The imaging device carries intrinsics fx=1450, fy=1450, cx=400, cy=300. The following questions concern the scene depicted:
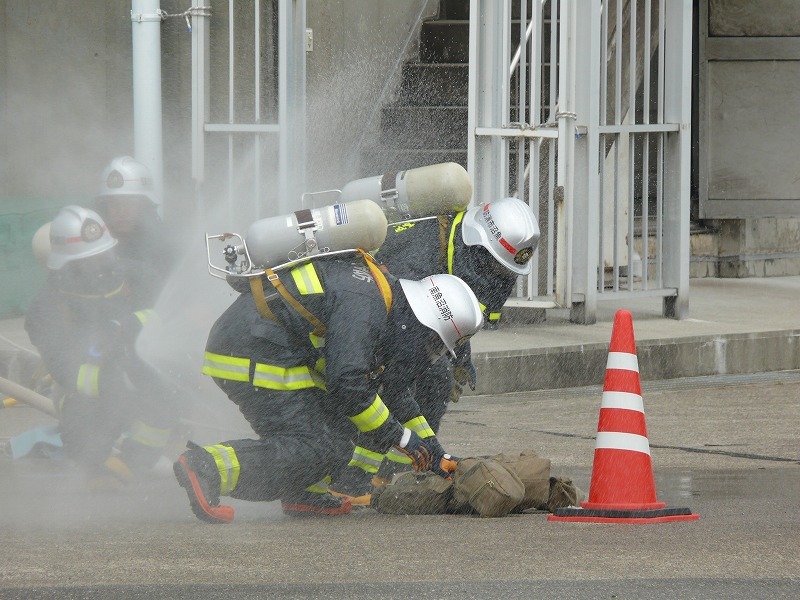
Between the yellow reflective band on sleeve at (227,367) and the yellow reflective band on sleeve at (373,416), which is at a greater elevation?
the yellow reflective band on sleeve at (227,367)

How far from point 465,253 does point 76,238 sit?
159cm

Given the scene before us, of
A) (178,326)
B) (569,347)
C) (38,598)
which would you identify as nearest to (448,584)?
(38,598)

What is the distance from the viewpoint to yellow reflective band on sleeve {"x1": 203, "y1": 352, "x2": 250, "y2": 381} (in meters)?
5.01

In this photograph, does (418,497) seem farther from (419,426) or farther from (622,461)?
(622,461)

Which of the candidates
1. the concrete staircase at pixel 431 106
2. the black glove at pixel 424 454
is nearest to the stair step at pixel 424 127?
the concrete staircase at pixel 431 106

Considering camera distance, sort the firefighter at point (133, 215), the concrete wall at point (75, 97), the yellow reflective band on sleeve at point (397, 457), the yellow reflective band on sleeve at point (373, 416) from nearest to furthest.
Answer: the yellow reflective band on sleeve at point (373, 416) < the yellow reflective band on sleeve at point (397, 457) < the firefighter at point (133, 215) < the concrete wall at point (75, 97)

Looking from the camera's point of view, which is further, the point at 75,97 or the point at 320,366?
the point at 75,97

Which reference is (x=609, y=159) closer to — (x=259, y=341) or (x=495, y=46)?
(x=495, y=46)

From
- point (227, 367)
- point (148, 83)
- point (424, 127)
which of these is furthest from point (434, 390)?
point (424, 127)

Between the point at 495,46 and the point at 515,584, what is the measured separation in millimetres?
5799

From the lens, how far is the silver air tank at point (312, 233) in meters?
5.00

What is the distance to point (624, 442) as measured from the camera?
197 inches

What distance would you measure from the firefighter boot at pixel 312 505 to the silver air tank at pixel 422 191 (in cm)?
143

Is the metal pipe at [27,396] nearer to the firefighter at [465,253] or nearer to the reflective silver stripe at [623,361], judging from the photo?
the firefighter at [465,253]
